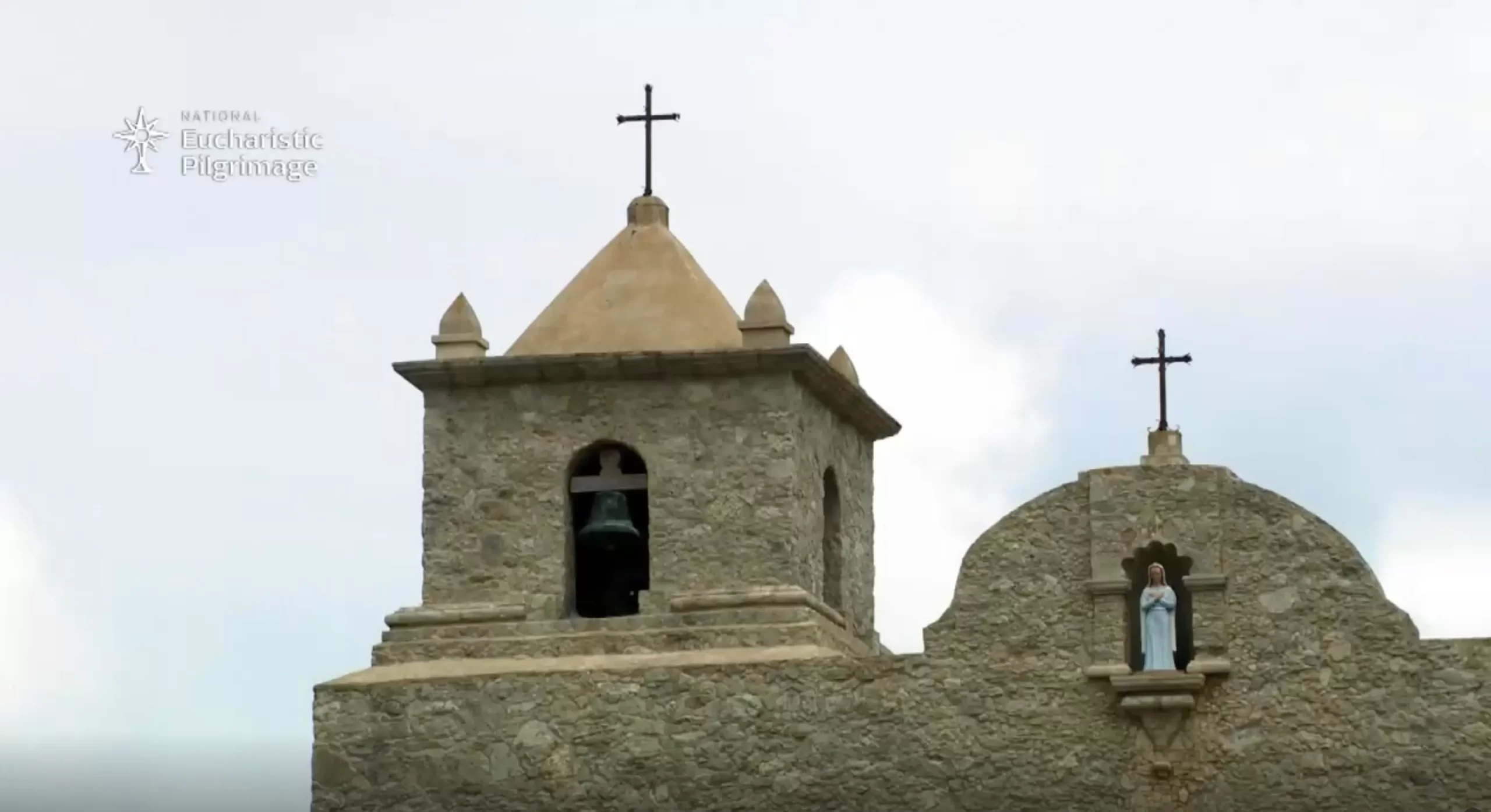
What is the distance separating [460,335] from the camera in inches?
1266

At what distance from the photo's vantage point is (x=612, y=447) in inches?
1257

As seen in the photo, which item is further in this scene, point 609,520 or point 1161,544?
point 609,520

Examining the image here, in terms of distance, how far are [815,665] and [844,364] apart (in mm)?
3531

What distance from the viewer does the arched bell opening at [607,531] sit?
104ft

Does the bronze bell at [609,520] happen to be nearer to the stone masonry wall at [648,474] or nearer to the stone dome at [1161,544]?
the stone masonry wall at [648,474]

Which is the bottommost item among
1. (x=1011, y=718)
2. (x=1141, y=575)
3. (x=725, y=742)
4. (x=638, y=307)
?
(x=725, y=742)

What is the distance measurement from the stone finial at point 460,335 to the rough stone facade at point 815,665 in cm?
21

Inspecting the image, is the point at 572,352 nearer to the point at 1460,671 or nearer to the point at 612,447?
Answer: the point at 612,447

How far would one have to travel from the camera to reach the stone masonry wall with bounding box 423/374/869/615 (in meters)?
31.5

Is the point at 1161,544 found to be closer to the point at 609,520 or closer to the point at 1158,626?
the point at 1158,626

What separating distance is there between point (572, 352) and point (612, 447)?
0.75 m

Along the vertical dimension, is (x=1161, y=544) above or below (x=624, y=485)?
below

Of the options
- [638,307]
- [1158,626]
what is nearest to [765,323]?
[638,307]

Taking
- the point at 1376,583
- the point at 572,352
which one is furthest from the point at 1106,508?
the point at 572,352
